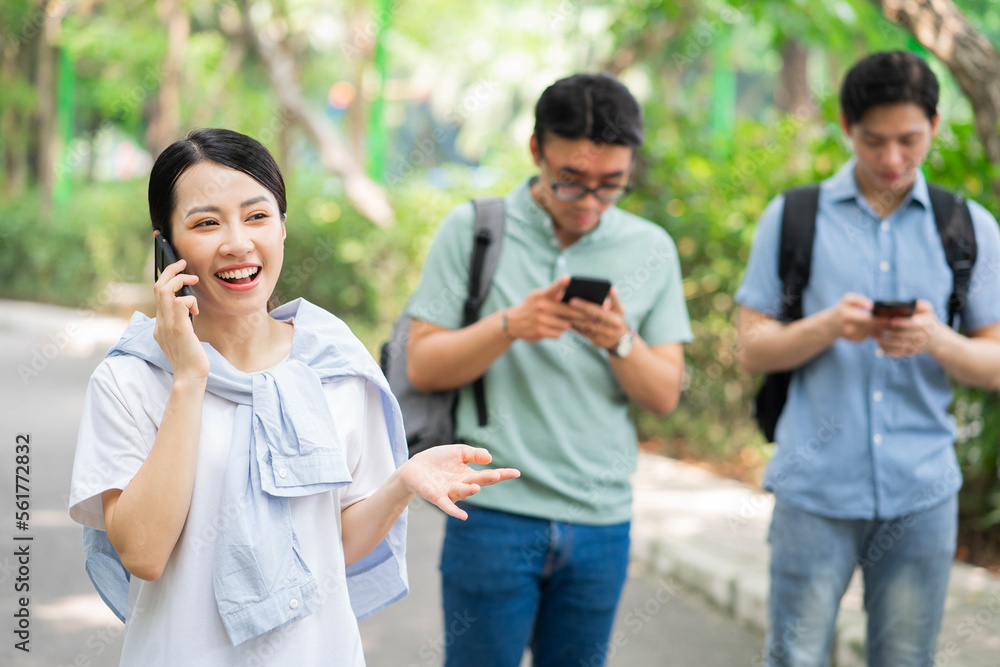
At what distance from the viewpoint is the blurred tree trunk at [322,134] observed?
480 inches

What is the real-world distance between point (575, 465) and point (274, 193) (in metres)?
1.19

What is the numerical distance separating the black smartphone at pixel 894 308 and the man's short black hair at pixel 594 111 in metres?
0.79

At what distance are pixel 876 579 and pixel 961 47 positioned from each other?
288cm

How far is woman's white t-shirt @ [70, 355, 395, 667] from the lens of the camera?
67.7 inches

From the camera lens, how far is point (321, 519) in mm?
1890

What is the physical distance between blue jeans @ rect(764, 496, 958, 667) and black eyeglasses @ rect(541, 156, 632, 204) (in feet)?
3.55

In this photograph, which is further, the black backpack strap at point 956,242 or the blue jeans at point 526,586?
the black backpack strap at point 956,242

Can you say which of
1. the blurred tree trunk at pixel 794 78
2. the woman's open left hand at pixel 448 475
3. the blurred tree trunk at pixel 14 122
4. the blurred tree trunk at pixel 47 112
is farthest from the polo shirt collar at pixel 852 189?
the blurred tree trunk at pixel 14 122

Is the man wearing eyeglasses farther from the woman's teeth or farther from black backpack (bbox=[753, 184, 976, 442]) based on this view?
the woman's teeth

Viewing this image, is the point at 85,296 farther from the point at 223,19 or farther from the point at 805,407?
the point at 805,407

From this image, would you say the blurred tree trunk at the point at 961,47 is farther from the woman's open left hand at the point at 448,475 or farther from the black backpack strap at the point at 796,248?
the woman's open left hand at the point at 448,475

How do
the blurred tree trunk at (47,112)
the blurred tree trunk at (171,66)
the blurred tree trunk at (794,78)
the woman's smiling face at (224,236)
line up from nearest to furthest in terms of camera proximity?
the woman's smiling face at (224,236) → the blurred tree trunk at (794,78) → the blurred tree trunk at (171,66) → the blurred tree trunk at (47,112)

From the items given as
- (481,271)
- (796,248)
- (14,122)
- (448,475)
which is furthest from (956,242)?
(14,122)

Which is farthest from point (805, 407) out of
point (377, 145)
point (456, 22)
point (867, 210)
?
point (456, 22)
